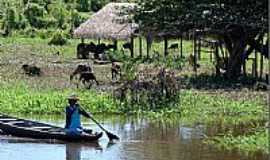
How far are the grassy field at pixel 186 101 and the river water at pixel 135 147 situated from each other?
0.60 meters

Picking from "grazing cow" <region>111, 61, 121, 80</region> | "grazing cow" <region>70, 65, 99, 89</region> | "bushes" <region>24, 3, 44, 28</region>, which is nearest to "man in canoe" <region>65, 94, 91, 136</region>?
"grazing cow" <region>70, 65, 99, 89</region>

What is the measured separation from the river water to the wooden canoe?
14cm

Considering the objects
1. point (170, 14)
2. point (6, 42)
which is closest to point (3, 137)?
point (170, 14)

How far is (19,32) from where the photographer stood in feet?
178

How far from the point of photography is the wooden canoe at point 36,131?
1806 cm

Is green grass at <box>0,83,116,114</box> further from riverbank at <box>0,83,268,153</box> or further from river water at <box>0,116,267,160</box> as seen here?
river water at <box>0,116,267,160</box>

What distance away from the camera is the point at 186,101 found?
2398 cm

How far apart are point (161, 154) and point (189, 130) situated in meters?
3.48

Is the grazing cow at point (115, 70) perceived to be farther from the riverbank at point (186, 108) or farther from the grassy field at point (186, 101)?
the riverbank at point (186, 108)

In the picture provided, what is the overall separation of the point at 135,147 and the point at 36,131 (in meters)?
2.46

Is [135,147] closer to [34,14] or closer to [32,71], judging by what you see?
[32,71]

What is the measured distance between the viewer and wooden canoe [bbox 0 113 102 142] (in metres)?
18.1

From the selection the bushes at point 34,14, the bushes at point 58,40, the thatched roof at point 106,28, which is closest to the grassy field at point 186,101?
the thatched roof at point 106,28

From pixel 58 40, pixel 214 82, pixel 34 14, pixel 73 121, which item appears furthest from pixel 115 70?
pixel 34 14
